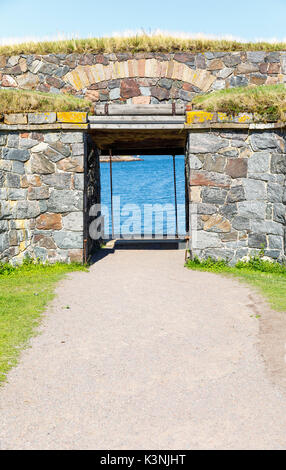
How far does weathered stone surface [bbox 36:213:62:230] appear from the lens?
9383mm

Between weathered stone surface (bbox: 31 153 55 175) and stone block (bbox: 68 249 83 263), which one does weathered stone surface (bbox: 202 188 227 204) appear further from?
weathered stone surface (bbox: 31 153 55 175)

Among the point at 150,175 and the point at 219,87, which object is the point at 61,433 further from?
the point at 150,175

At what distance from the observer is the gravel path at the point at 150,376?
10.8 ft

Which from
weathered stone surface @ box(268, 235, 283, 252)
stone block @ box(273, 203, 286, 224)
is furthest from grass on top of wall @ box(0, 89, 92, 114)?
weathered stone surface @ box(268, 235, 283, 252)

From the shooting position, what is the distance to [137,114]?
966 centimetres

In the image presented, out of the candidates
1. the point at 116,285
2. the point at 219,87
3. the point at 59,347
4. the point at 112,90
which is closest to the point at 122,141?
the point at 112,90

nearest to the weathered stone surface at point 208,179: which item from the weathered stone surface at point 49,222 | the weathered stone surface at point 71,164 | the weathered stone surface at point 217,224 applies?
the weathered stone surface at point 217,224

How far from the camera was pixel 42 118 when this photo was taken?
921 cm

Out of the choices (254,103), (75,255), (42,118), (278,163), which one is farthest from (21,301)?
(254,103)

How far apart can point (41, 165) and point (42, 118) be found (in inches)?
38.0

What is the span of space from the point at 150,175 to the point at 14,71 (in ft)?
174

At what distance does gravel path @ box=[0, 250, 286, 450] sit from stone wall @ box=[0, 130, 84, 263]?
85.7 inches

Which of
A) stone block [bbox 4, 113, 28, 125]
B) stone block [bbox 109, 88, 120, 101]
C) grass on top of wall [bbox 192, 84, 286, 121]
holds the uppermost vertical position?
stone block [bbox 109, 88, 120, 101]
